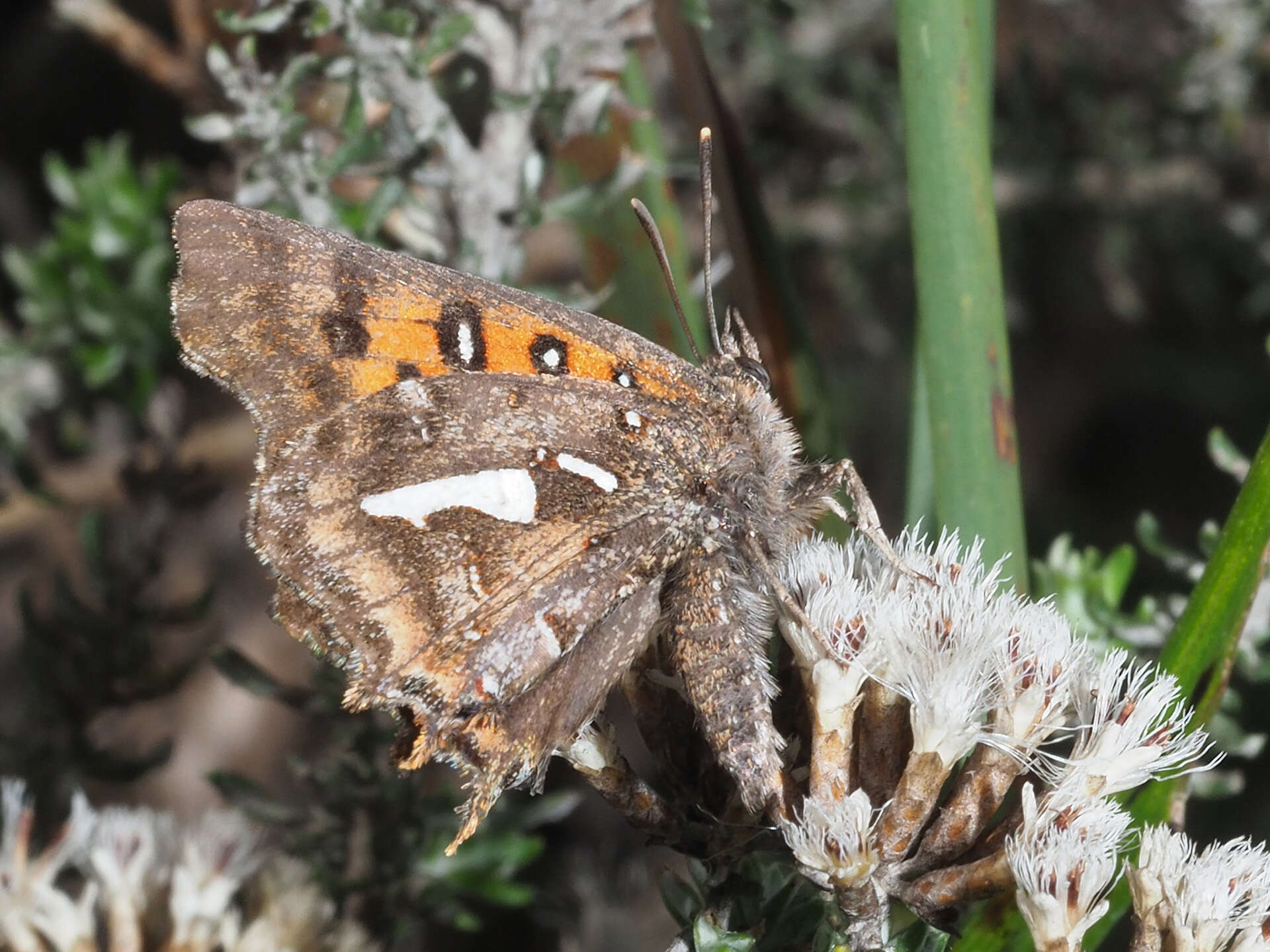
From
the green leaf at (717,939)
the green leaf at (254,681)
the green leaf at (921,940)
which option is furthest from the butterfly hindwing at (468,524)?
the green leaf at (254,681)

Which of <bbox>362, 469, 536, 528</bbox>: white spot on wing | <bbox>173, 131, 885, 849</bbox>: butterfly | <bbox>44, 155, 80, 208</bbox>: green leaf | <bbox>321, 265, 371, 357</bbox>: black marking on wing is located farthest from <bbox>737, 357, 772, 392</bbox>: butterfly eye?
<bbox>44, 155, 80, 208</bbox>: green leaf

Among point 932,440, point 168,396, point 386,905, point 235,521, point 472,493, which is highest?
point 932,440

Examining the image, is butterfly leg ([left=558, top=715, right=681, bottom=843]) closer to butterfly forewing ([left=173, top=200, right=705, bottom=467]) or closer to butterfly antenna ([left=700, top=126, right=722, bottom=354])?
butterfly forewing ([left=173, top=200, right=705, bottom=467])

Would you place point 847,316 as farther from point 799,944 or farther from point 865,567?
point 799,944

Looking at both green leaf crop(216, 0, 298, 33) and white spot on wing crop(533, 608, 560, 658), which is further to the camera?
green leaf crop(216, 0, 298, 33)

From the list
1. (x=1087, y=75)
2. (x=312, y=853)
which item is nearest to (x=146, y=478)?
(x=312, y=853)

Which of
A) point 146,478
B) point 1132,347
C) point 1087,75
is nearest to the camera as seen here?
point 146,478

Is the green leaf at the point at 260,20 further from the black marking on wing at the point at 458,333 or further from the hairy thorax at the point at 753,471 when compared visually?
the hairy thorax at the point at 753,471
